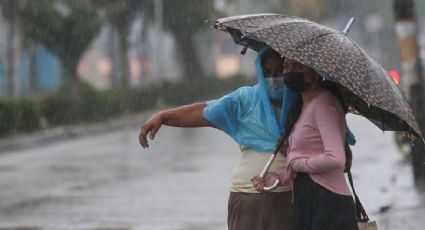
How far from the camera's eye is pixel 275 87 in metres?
5.34

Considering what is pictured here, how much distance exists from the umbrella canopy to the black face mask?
0.39 ft

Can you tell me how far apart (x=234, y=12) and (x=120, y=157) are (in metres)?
35.8

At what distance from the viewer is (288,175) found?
17.2 ft

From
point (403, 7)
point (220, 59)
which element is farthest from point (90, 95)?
point (220, 59)

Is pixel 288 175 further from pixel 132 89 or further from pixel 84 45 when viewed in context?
pixel 132 89

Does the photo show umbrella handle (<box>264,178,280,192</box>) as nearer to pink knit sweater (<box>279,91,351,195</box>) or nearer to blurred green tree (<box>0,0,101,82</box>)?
pink knit sweater (<box>279,91,351,195</box>)

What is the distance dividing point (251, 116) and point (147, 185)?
9.37 meters

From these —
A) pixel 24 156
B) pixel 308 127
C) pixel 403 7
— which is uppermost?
pixel 403 7

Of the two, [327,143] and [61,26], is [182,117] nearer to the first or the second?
[327,143]

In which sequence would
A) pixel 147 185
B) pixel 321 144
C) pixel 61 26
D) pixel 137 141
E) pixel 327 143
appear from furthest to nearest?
pixel 61 26 → pixel 137 141 → pixel 147 185 → pixel 321 144 → pixel 327 143

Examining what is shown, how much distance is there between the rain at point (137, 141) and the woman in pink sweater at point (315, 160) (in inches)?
8.5

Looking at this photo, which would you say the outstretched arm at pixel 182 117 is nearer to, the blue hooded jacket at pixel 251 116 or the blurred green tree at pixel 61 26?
the blue hooded jacket at pixel 251 116

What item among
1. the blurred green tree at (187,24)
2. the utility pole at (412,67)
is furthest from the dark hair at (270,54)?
the blurred green tree at (187,24)

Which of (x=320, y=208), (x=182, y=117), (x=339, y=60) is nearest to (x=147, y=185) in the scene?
(x=182, y=117)
